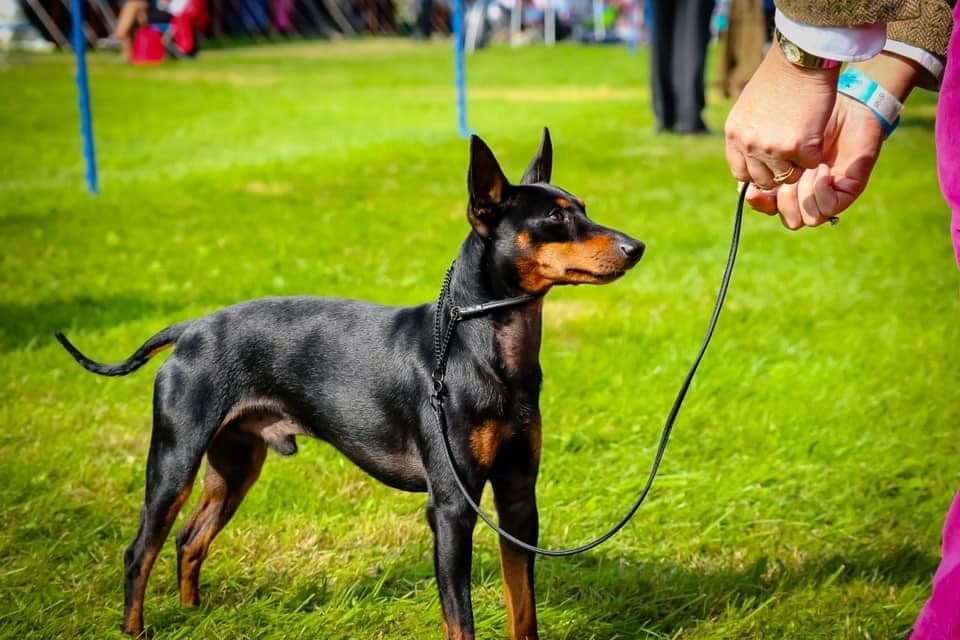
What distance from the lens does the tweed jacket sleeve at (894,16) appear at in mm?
1847

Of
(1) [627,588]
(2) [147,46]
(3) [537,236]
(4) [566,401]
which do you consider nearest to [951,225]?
(3) [537,236]

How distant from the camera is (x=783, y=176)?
2.04 m

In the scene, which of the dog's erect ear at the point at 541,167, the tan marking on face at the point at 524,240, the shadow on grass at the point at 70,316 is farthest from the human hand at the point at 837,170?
the shadow on grass at the point at 70,316

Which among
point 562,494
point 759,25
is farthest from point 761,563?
point 759,25

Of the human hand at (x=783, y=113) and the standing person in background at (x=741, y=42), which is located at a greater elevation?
the human hand at (x=783, y=113)

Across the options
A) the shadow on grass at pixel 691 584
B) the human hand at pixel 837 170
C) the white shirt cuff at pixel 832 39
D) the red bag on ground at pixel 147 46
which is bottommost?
the red bag on ground at pixel 147 46

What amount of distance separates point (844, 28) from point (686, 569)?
215 cm

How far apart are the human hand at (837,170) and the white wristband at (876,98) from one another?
0.03 ft

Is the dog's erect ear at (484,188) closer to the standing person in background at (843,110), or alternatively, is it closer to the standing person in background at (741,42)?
the standing person in background at (843,110)

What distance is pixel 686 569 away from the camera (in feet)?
11.9

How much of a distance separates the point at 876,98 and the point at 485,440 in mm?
1136

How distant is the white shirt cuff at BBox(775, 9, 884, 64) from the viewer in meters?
1.86

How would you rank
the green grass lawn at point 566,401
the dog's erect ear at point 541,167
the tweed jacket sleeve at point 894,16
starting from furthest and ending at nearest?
the green grass lawn at point 566,401
the dog's erect ear at point 541,167
the tweed jacket sleeve at point 894,16

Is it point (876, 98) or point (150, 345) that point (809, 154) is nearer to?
point (876, 98)
